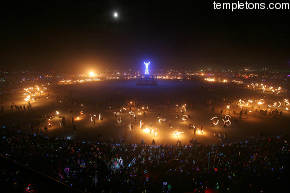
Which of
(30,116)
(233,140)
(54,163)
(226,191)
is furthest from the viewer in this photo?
(30,116)

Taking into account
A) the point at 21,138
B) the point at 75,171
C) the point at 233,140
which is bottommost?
the point at 233,140

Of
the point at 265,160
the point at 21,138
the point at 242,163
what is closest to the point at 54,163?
the point at 21,138

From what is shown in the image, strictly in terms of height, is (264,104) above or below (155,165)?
above

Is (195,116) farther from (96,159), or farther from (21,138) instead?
(21,138)

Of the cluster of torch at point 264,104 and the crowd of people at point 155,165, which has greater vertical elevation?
the cluster of torch at point 264,104

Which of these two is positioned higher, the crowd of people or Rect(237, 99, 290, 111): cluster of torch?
Rect(237, 99, 290, 111): cluster of torch

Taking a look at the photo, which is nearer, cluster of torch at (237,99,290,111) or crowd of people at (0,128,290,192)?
crowd of people at (0,128,290,192)

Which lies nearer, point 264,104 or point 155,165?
point 155,165

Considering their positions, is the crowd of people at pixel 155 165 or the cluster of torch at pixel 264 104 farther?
the cluster of torch at pixel 264 104
